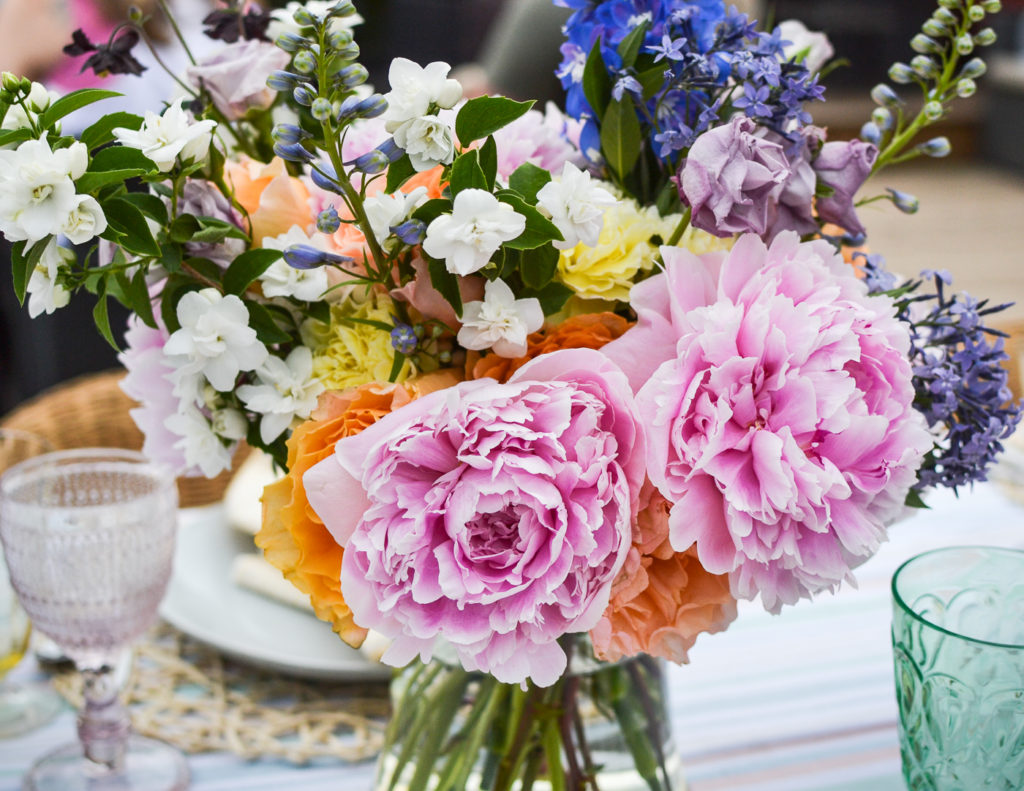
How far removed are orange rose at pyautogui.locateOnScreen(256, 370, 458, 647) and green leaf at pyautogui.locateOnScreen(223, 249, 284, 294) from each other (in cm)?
6

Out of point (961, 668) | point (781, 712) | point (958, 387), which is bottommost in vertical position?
point (781, 712)

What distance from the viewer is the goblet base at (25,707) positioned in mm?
731

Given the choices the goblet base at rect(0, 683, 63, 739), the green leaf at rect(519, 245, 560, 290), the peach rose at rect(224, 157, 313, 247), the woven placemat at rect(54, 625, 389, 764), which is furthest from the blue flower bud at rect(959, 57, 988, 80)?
the goblet base at rect(0, 683, 63, 739)

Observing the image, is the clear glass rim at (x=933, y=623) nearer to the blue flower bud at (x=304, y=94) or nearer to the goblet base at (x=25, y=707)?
the blue flower bud at (x=304, y=94)

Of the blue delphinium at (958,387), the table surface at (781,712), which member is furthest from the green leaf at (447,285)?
the table surface at (781,712)

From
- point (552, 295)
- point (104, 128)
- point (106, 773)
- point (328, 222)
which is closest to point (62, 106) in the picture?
point (104, 128)

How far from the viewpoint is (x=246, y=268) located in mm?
480

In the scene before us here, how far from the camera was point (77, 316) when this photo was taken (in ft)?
6.53

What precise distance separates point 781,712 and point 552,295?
435 millimetres

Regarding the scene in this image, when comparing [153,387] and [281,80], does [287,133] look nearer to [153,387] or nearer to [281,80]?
[281,80]

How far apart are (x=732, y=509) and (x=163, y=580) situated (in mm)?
431

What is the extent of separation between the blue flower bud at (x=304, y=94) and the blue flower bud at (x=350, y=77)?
0.01m

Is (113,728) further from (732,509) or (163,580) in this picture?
(732,509)

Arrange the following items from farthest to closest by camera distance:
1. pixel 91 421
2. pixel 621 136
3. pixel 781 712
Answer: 1. pixel 91 421
2. pixel 781 712
3. pixel 621 136
